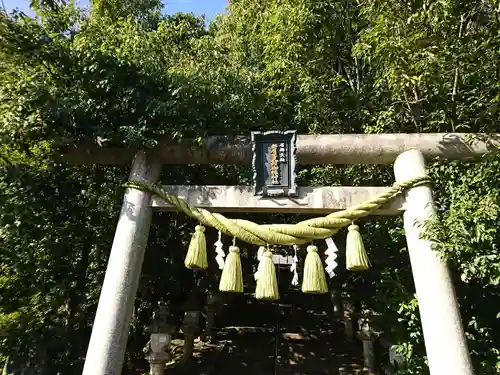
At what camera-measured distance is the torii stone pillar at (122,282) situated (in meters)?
3.15

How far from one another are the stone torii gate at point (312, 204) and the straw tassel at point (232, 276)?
21.8 inches

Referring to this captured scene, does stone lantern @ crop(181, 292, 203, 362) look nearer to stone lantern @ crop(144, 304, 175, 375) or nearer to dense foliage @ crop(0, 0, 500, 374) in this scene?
dense foliage @ crop(0, 0, 500, 374)

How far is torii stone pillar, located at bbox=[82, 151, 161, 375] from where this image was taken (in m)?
3.15

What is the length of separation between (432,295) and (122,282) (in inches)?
109

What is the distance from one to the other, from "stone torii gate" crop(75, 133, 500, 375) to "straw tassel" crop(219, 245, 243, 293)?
21.8 inches

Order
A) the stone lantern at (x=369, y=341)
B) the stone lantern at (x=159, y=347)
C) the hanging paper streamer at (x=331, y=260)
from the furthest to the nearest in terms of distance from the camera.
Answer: the stone lantern at (x=369, y=341)
the stone lantern at (x=159, y=347)
the hanging paper streamer at (x=331, y=260)

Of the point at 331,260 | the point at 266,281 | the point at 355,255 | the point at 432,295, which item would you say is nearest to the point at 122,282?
the point at 266,281

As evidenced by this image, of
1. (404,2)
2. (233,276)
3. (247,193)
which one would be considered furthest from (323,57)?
(233,276)

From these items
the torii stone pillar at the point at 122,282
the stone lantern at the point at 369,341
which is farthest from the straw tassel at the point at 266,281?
the stone lantern at the point at 369,341

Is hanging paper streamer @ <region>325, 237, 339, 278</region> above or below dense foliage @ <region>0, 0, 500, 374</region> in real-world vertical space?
below

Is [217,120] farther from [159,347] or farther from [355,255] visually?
[159,347]

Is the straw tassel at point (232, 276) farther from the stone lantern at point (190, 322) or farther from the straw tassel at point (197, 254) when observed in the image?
the stone lantern at point (190, 322)

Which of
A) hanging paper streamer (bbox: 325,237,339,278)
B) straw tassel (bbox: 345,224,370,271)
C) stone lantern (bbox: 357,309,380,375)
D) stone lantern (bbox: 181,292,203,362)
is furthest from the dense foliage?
stone lantern (bbox: 181,292,203,362)

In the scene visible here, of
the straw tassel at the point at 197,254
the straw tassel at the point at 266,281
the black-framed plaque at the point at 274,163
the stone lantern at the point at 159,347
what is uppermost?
the black-framed plaque at the point at 274,163
